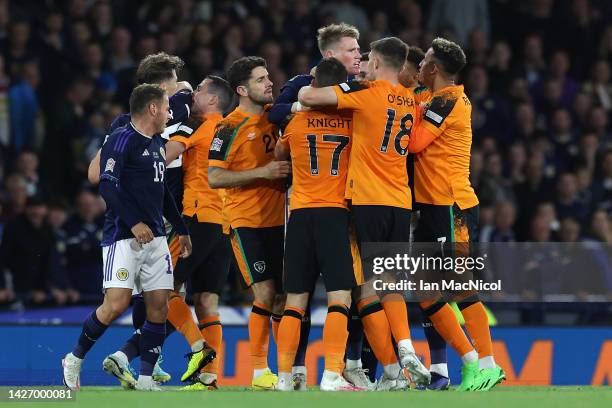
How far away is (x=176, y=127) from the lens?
10.0 m

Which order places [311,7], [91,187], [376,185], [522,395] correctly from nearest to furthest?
[522,395]
[376,185]
[91,187]
[311,7]

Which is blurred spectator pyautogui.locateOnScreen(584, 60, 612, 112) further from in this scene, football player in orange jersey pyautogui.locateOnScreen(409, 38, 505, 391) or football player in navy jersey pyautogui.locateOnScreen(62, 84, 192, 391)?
football player in navy jersey pyautogui.locateOnScreen(62, 84, 192, 391)

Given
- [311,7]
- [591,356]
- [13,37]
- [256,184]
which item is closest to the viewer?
[256,184]

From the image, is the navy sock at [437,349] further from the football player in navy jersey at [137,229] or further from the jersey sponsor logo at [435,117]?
the football player in navy jersey at [137,229]

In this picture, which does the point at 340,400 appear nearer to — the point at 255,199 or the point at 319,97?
the point at 319,97

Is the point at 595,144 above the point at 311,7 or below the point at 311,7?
below

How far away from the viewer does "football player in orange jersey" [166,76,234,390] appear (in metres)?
10.1

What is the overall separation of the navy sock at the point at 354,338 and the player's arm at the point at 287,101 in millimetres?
1480

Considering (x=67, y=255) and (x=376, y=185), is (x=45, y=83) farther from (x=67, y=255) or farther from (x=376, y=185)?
(x=376, y=185)

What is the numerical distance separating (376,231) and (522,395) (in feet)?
4.94

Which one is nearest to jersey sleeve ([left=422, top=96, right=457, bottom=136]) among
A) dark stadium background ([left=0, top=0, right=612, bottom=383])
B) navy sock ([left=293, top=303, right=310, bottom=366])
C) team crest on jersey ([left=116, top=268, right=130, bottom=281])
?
navy sock ([left=293, top=303, right=310, bottom=366])

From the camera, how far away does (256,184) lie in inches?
373

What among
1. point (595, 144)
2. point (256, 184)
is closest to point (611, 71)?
point (595, 144)

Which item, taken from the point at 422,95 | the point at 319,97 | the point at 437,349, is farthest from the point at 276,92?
the point at 319,97
